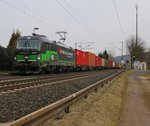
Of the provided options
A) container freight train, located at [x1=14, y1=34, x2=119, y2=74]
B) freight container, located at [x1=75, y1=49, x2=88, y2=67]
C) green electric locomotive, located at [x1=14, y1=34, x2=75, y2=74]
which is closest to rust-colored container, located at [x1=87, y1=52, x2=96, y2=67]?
freight container, located at [x1=75, y1=49, x2=88, y2=67]

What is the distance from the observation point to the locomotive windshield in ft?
107

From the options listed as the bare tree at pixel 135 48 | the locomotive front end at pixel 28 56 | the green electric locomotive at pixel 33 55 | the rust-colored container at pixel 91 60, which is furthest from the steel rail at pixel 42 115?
the bare tree at pixel 135 48

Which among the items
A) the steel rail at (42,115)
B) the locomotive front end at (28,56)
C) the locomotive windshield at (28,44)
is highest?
the locomotive windshield at (28,44)

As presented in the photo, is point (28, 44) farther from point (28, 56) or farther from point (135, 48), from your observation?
point (135, 48)

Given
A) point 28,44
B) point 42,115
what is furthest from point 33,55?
point 42,115

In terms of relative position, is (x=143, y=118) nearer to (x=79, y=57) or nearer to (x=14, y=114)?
(x=14, y=114)

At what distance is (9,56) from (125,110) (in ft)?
104

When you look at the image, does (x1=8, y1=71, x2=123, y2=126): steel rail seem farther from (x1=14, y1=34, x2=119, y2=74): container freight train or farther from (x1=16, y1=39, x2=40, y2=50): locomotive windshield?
(x1=16, y1=39, x2=40, y2=50): locomotive windshield

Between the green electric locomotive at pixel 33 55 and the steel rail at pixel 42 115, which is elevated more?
the green electric locomotive at pixel 33 55

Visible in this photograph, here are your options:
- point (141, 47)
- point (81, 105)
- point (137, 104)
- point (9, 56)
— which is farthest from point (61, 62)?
point (141, 47)

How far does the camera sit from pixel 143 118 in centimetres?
1231

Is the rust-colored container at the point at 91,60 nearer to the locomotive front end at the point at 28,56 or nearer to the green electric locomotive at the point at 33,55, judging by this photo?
the green electric locomotive at the point at 33,55

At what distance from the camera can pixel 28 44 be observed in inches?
1302

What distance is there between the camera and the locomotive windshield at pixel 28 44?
32.6m
